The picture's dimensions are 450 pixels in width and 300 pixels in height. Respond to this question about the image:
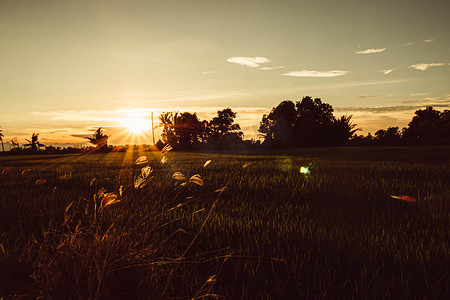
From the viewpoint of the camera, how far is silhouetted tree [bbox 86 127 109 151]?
133ft

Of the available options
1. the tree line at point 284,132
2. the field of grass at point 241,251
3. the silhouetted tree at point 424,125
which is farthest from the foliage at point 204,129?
the field of grass at point 241,251

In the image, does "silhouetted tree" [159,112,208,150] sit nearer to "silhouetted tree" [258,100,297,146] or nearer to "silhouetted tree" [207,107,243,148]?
"silhouetted tree" [207,107,243,148]

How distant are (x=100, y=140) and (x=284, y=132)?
97.6ft

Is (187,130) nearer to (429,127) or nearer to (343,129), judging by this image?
(343,129)

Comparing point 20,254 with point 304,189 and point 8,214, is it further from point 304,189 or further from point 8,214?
point 304,189

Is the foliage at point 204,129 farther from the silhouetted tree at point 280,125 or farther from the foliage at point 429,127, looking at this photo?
the foliage at point 429,127

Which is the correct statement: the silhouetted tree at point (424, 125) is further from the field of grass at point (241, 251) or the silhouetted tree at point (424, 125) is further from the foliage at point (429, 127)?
the field of grass at point (241, 251)

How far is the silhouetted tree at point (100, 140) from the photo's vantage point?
40.6 metres

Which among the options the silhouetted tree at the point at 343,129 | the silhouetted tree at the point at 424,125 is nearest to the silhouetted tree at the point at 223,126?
the silhouetted tree at the point at 343,129

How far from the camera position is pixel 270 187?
470 centimetres

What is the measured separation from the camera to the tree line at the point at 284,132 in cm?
4396

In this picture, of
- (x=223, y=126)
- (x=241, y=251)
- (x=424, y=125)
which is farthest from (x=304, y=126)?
(x=241, y=251)

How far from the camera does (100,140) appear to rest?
4312cm

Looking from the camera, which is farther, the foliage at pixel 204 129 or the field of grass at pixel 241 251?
the foliage at pixel 204 129
